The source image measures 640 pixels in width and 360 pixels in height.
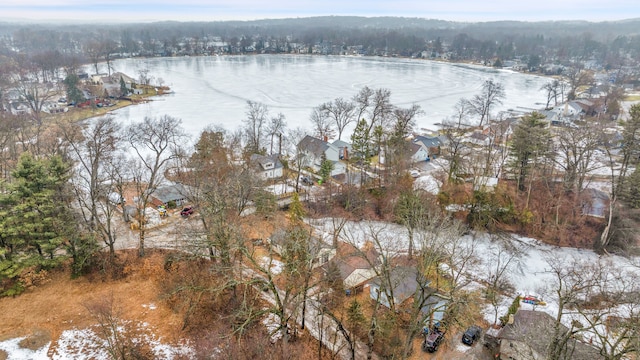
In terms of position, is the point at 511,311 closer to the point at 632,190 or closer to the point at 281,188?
the point at 632,190

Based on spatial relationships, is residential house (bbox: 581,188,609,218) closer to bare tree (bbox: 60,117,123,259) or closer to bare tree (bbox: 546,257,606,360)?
bare tree (bbox: 546,257,606,360)

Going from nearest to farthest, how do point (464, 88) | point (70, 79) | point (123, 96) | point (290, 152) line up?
point (290, 152) < point (70, 79) < point (123, 96) < point (464, 88)

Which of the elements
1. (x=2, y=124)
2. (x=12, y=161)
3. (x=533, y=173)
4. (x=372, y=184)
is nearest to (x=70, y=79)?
(x=2, y=124)

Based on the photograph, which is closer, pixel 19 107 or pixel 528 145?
pixel 528 145

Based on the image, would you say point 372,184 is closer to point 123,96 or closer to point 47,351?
point 47,351

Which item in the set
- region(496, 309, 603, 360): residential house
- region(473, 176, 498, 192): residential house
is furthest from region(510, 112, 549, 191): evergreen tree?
region(496, 309, 603, 360): residential house

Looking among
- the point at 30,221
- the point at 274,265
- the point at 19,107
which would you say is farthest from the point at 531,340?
the point at 19,107
